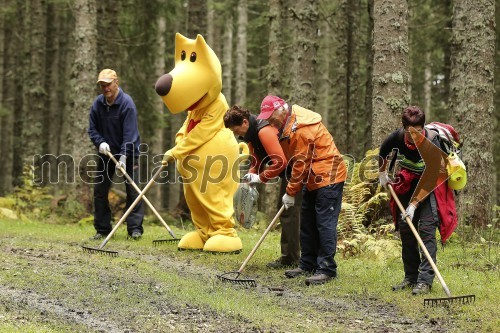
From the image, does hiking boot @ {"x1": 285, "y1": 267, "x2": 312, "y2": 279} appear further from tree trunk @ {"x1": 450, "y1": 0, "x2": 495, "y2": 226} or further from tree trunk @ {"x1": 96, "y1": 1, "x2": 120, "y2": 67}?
tree trunk @ {"x1": 96, "y1": 1, "x2": 120, "y2": 67}

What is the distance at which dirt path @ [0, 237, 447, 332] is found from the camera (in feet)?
19.2

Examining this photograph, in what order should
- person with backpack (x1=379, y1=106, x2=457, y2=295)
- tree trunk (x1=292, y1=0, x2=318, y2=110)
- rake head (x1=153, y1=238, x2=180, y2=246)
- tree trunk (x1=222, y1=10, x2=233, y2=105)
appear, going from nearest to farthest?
person with backpack (x1=379, y1=106, x2=457, y2=295)
rake head (x1=153, y1=238, x2=180, y2=246)
tree trunk (x1=292, y1=0, x2=318, y2=110)
tree trunk (x1=222, y1=10, x2=233, y2=105)

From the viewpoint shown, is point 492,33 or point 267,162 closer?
point 267,162

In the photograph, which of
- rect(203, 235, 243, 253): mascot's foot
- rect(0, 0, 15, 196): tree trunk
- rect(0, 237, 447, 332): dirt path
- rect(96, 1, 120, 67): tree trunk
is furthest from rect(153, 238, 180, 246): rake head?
rect(0, 0, 15, 196): tree trunk

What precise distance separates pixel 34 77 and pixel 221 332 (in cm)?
1486

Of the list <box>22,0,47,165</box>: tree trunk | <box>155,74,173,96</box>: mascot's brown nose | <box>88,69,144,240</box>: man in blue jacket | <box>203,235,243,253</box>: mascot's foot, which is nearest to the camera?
<box>155,74,173,96</box>: mascot's brown nose

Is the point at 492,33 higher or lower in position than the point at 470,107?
higher

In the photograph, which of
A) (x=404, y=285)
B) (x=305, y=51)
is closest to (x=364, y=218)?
(x=404, y=285)

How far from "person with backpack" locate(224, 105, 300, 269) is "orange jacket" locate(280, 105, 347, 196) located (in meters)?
0.19

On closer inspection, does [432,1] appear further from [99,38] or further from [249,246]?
[249,246]

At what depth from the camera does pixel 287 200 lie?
8086mm

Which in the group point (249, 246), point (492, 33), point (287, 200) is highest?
point (492, 33)

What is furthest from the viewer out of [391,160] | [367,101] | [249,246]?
[367,101]

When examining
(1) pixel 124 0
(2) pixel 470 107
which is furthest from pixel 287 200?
(1) pixel 124 0
